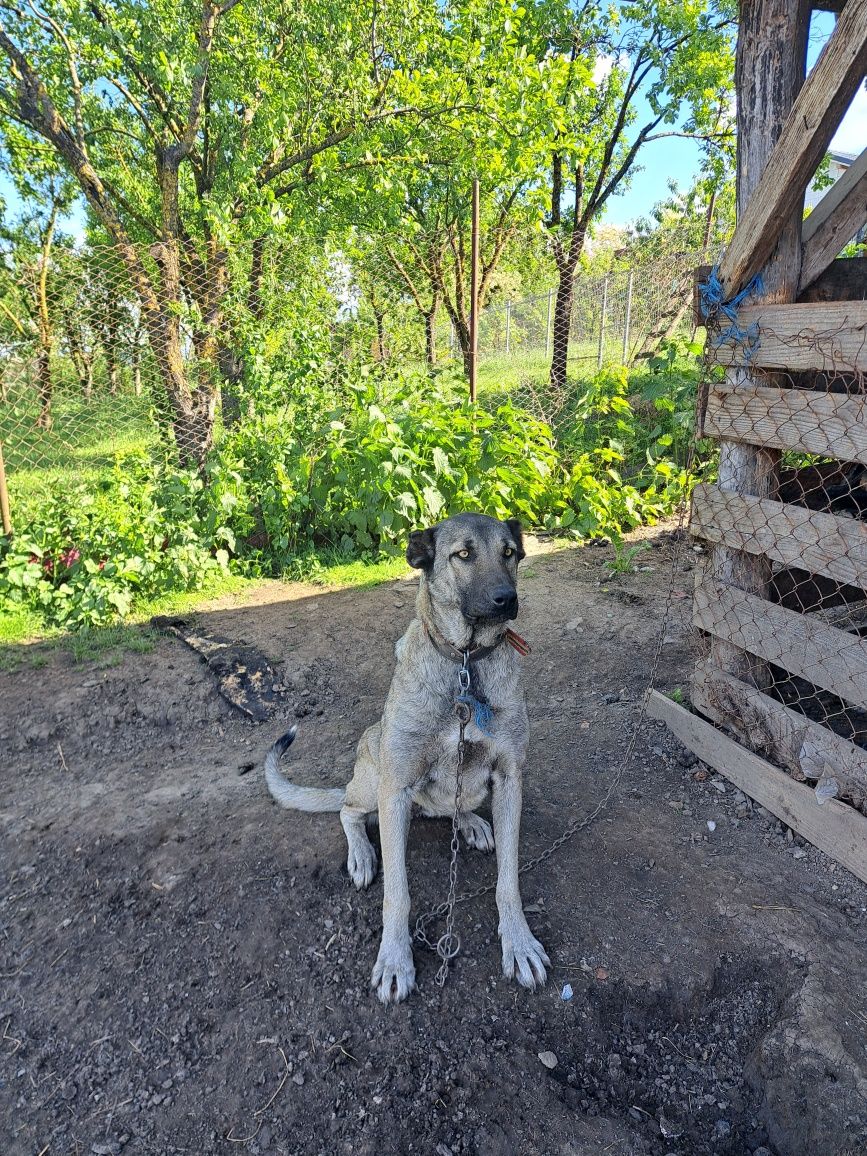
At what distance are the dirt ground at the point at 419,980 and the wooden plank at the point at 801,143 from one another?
273 cm

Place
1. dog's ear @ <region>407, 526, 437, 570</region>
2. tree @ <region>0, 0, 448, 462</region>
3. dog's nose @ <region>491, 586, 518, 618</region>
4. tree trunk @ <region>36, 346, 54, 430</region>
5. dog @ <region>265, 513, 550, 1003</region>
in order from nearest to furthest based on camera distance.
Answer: dog's nose @ <region>491, 586, 518, 618</region> → dog @ <region>265, 513, 550, 1003</region> → dog's ear @ <region>407, 526, 437, 570</region> → tree @ <region>0, 0, 448, 462</region> → tree trunk @ <region>36, 346, 54, 430</region>

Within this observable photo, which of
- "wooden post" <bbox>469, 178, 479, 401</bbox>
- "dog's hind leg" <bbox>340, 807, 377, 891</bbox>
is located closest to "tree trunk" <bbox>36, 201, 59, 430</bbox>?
"wooden post" <bbox>469, 178, 479, 401</bbox>

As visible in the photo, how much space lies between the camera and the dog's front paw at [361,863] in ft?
9.99

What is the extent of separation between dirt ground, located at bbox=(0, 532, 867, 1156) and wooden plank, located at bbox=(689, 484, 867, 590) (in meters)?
1.31

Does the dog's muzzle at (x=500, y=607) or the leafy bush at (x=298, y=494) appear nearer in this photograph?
the dog's muzzle at (x=500, y=607)

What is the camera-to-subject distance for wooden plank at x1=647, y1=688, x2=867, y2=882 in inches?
119

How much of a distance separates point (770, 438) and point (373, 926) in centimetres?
290

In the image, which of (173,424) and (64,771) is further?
(173,424)

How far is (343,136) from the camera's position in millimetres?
8148

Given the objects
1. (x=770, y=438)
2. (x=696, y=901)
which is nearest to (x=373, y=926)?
(x=696, y=901)

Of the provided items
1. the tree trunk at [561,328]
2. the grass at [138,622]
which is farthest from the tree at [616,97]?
the grass at [138,622]

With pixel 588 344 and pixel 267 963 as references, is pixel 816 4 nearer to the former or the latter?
pixel 267 963

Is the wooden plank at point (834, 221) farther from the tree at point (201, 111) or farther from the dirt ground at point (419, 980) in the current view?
the tree at point (201, 111)

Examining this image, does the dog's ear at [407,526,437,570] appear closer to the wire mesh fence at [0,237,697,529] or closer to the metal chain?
the metal chain
